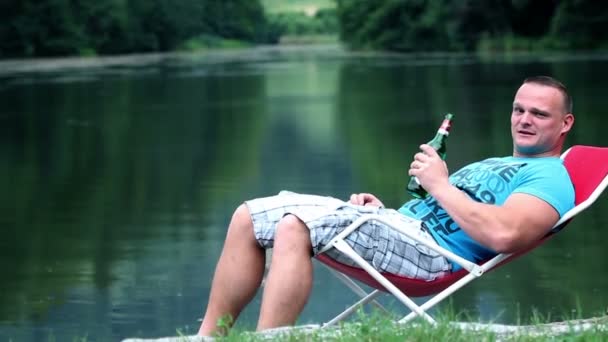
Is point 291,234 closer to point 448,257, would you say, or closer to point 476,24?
point 448,257

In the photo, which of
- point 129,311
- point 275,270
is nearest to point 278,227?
point 275,270

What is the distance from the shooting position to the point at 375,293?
14.7ft

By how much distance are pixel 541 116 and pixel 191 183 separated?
7340mm

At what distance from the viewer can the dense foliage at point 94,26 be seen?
6225 cm

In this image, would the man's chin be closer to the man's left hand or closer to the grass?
the man's left hand

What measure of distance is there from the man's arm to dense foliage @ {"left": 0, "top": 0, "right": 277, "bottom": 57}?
57.9 metres

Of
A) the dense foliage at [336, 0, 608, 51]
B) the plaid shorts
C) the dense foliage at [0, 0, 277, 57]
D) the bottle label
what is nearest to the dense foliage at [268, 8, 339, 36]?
the dense foliage at [0, 0, 277, 57]

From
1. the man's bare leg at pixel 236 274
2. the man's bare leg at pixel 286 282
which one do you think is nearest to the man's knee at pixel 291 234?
the man's bare leg at pixel 286 282

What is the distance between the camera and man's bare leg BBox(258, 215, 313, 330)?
4047 mm

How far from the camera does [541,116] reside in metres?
4.52

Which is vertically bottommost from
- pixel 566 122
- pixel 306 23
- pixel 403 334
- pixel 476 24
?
pixel 306 23

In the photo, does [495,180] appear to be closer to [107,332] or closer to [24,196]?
[107,332]

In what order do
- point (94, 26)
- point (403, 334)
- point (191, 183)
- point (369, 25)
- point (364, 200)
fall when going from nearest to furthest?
point (403, 334)
point (364, 200)
point (191, 183)
point (369, 25)
point (94, 26)

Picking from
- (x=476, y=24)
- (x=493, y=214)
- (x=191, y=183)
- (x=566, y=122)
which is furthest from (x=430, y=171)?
(x=476, y=24)
